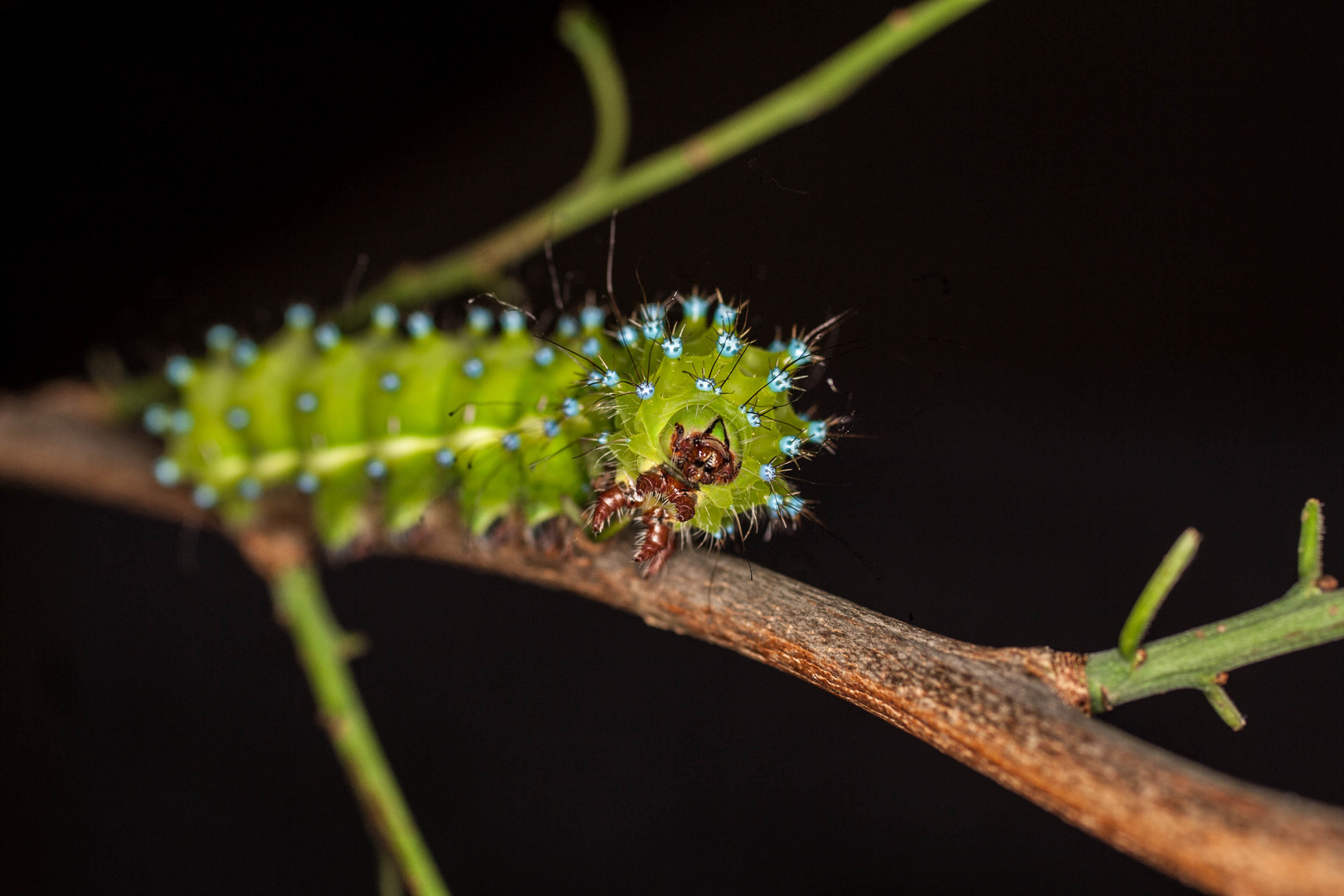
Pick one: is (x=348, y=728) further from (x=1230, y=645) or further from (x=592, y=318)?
(x=1230, y=645)

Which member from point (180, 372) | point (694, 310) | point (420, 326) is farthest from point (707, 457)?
→ point (180, 372)

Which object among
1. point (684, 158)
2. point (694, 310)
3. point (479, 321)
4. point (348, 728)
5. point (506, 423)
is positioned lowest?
point (348, 728)

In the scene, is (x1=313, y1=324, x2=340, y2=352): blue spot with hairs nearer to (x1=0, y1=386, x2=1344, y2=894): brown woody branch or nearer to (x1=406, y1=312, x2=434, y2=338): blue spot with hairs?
(x1=406, y1=312, x2=434, y2=338): blue spot with hairs

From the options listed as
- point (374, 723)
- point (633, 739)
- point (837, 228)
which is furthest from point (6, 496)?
point (837, 228)

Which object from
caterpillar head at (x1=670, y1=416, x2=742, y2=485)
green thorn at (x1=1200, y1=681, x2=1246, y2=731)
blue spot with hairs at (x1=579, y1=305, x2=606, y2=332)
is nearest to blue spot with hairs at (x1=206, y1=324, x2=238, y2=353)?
blue spot with hairs at (x1=579, y1=305, x2=606, y2=332)

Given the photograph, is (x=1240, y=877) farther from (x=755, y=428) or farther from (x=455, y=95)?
(x=455, y=95)
